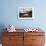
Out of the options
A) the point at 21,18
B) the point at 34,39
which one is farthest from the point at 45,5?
the point at 34,39

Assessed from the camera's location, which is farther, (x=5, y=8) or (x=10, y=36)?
(x=5, y=8)

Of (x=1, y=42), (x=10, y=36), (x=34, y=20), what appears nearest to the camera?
(x=10, y=36)

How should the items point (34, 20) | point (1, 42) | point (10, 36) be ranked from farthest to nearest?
point (34, 20) < point (1, 42) < point (10, 36)

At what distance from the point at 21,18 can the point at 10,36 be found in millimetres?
801

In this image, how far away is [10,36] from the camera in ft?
11.8

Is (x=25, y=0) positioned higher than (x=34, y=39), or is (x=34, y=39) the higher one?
(x=25, y=0)

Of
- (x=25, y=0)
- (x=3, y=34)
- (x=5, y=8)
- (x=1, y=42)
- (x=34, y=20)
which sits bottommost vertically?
(x=1, y=42)

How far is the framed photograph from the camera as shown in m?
4.06

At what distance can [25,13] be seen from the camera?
407cm

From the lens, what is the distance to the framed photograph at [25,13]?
160 inches

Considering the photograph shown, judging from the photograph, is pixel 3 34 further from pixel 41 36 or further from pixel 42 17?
pixel 42 17

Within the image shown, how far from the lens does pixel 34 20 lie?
4117 mm

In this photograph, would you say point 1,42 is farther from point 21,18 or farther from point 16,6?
point 16,6

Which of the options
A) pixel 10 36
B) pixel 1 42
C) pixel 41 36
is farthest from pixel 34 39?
pixel 1 42
